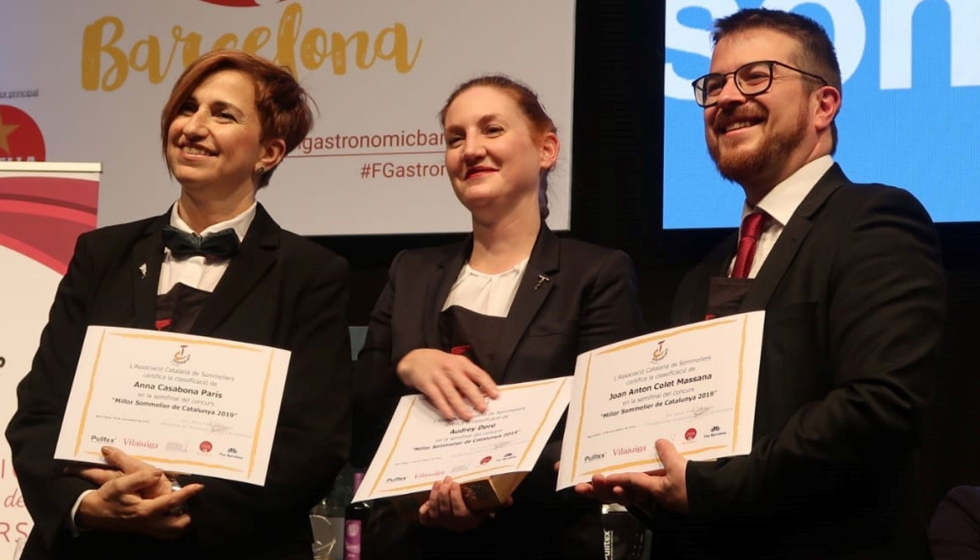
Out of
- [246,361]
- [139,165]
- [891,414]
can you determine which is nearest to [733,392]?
[891,414]

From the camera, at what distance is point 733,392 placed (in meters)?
2.49

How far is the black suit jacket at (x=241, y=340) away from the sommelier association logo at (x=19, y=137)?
2660mm

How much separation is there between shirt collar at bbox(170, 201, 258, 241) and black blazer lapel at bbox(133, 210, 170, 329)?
32 mm

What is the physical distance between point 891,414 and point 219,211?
1.59m

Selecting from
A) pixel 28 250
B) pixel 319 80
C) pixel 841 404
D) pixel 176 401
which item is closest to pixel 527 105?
pixel 176 401

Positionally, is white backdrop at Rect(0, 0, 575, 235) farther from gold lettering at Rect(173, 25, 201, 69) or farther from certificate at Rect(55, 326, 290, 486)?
certificate at Rect(55, 326, 290, 486)

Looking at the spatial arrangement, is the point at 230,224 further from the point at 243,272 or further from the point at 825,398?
the point at 825,398

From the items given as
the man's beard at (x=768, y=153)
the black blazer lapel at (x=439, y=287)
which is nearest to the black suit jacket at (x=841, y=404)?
the man's beard at (x=768, y=153)

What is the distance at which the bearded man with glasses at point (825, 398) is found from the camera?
2416 millimetres

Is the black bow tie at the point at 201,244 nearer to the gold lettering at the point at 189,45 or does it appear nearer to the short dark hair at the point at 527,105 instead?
the short dark hair at the point at 527,105

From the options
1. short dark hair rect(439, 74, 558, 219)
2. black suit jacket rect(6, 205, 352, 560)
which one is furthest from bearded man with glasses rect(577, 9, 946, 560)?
short dark hair rect(439, 74, 558, 219)

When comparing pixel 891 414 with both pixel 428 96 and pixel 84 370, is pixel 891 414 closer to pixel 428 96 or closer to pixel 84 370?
pixel 84 370

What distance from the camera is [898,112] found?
4656mm

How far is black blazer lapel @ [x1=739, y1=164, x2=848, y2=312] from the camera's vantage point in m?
2.62
